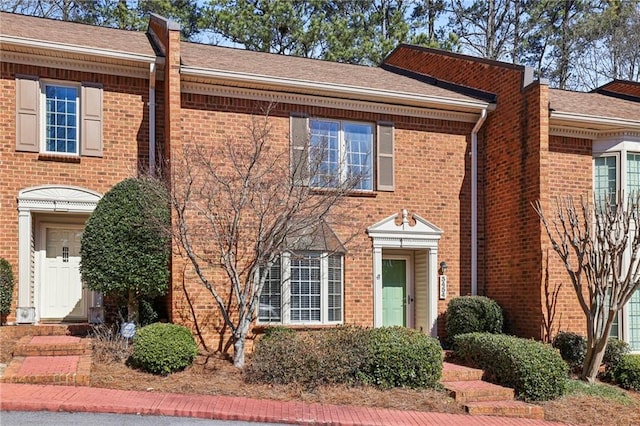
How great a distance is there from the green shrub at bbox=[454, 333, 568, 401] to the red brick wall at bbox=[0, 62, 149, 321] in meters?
7.36

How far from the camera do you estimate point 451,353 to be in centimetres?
1188

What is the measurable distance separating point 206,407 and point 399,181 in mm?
6722

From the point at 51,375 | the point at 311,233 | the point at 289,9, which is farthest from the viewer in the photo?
the point at 289,9

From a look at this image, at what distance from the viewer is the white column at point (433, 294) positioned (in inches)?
502

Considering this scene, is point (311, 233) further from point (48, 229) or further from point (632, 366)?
point (632, 366)

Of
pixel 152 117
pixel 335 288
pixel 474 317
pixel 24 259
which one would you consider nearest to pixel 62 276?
pixel 24 259

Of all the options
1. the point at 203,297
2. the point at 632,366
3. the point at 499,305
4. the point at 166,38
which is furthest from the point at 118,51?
the point at 632,366

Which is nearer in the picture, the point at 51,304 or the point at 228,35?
the point at 51,304

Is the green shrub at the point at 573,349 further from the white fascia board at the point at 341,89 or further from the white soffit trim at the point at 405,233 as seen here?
the white fascia board at the point at 341,89

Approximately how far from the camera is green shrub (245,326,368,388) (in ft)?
30.0

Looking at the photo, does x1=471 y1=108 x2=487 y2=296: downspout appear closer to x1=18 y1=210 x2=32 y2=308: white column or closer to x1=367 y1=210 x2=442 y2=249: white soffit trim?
x1=367 y1=210 x2=442 y2=249: white soffit trim

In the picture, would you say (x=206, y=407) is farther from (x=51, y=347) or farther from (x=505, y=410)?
(x=505, y=410)

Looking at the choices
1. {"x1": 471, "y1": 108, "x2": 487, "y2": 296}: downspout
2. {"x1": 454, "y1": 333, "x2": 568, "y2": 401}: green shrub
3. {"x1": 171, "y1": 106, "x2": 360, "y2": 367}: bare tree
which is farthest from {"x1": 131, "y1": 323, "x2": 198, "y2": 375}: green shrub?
{"x1": 471, "y1": 108, "x2": 487, "y2": 296}: downspout

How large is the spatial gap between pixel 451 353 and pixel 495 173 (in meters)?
4.09
